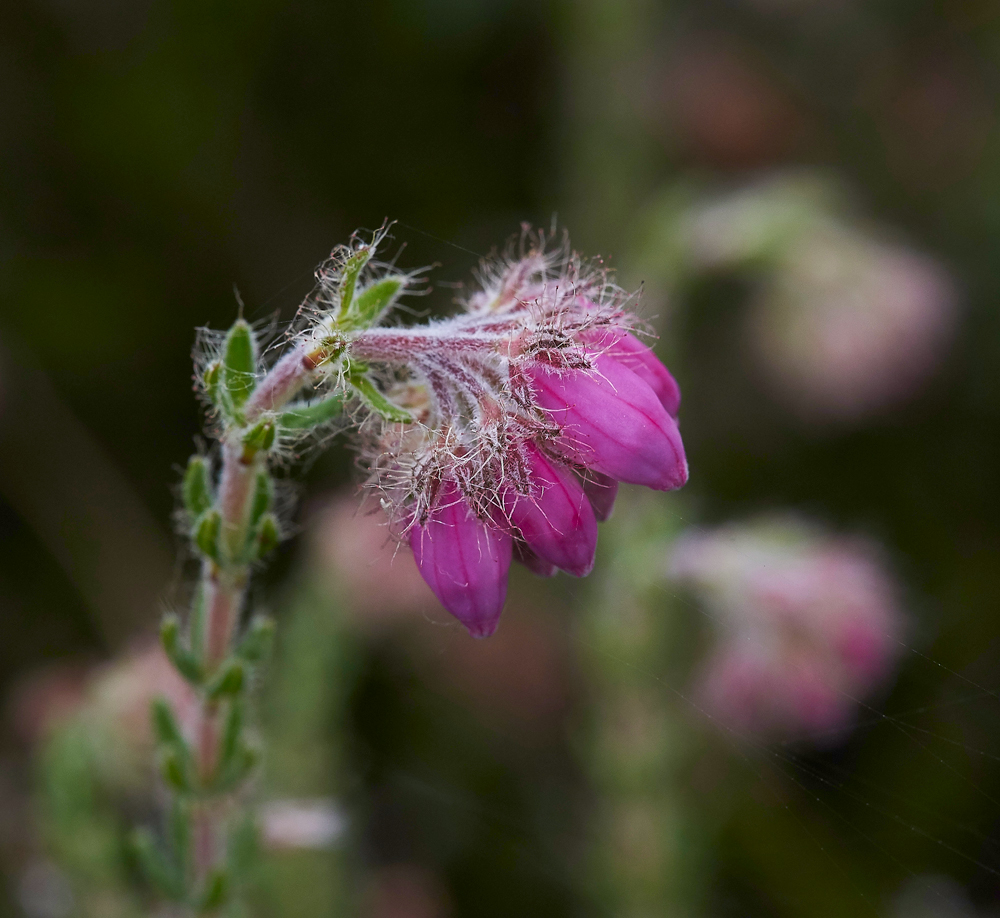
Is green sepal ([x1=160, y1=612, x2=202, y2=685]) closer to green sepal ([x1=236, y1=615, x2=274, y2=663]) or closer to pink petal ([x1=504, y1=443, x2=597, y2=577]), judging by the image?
green sepal ([x1=236, y1=615, x2=274, y2=663])

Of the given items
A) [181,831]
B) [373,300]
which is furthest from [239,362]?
[181,831]

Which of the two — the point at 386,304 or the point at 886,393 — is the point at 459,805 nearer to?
the point at 886,393

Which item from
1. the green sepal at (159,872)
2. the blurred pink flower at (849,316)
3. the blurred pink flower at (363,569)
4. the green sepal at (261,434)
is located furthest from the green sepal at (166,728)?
the blurred pink flower at (849,316)

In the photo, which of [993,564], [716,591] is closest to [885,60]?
[993,564]

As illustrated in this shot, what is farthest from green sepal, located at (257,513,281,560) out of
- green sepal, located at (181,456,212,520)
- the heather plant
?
green sepal, located at (181,456,212,520)

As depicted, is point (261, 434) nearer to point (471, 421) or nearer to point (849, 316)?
point (471, 421)

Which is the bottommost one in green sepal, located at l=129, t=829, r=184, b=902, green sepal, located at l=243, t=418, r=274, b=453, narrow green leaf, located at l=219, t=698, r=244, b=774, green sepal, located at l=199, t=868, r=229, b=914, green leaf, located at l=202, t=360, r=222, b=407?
green sepal, located at l=199, t=868, r=229, b=914

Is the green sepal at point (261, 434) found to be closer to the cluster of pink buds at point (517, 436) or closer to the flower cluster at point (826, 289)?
the cluster of pink buds at point (517, 436)

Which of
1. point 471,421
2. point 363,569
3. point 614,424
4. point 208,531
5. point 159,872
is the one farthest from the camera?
point 363,569
